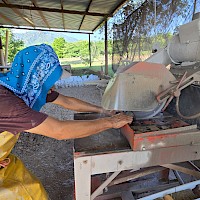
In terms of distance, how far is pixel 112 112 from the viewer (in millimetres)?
1258

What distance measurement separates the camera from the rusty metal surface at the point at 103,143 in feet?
3.15

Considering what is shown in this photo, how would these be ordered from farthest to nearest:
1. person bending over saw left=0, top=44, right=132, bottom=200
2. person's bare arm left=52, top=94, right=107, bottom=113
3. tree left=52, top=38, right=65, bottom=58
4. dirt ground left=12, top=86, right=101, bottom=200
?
1. tree left=52, top=38, right=65, bottom=58
2. dirt ground left=12, top=86, right=101, bottom=200
3. person's bare arm left=52, top=94, right=107, bottom=113
4. person bending over saw left=0, top=44, right=132, bottom=200

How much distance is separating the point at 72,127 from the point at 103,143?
9.1 inches

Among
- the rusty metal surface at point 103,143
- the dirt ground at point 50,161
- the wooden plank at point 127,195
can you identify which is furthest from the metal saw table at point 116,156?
the dirt ground at point 50,161

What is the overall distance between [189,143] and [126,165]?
352 mm

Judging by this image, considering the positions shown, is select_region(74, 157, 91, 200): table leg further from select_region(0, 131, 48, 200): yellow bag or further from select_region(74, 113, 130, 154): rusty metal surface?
select_region(0, 131, 48, 200): yellow bag

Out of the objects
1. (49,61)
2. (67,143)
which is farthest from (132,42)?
(49,61)

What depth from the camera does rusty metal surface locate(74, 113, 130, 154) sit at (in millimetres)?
960

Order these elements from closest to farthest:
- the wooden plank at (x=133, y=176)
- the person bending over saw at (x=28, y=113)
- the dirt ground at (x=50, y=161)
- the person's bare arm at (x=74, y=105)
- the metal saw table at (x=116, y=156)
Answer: the person bending over saw at (x=28, y=113), the metal saw table at (x=116, y=156), the wooden plank at (x=133, y=176), the person's bare arm at (x=74, y=105), the dirt ground at (x=50, y=161)

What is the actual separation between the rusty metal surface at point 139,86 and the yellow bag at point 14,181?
0.58 m

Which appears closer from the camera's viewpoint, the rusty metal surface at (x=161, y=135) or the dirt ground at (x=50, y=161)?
the rusty metal surface at (x=161, y=135)

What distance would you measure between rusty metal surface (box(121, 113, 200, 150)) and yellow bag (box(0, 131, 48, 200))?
1.98 ft

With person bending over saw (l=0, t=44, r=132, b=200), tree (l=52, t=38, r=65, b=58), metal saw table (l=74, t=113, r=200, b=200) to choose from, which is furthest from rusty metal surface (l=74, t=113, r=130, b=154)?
tree (l=52, t=38, r=65, b=58)

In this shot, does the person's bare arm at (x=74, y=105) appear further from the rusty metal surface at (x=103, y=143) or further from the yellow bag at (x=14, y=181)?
the yellow bag at (x=14, y=181)
